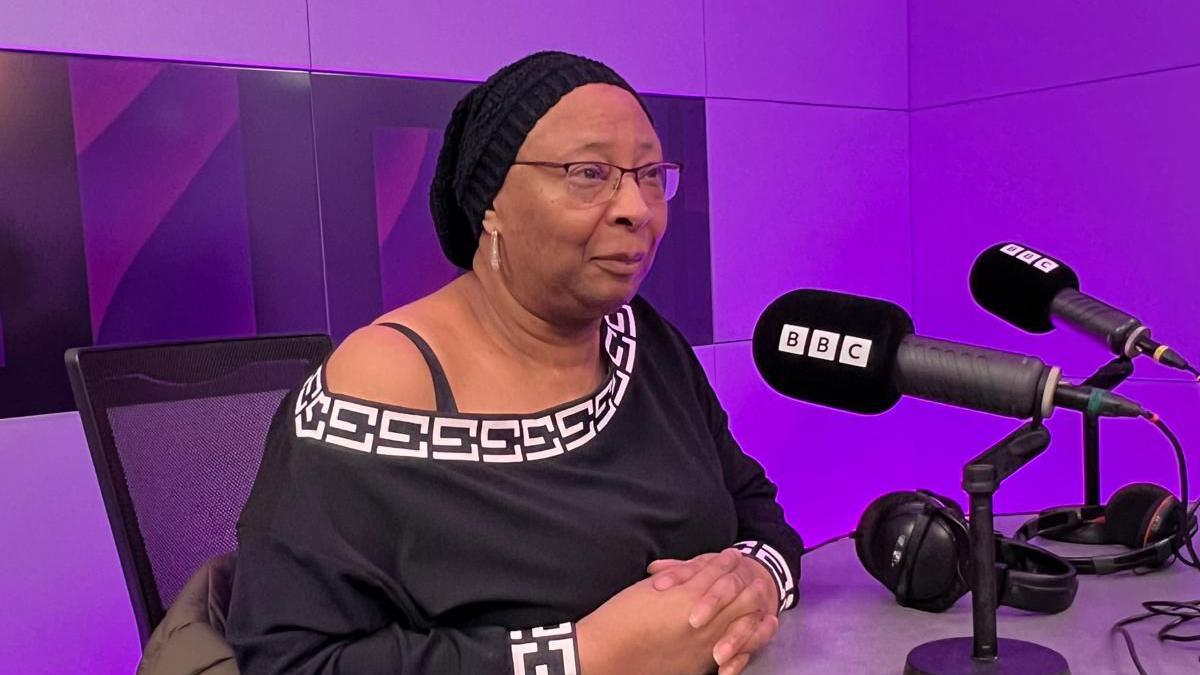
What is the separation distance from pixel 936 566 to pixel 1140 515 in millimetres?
420

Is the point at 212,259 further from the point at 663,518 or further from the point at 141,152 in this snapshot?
the point at 663,518

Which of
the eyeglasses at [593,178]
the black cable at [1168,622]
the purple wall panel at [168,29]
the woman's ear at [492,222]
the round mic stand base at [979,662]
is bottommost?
the black cable at [1168,622]

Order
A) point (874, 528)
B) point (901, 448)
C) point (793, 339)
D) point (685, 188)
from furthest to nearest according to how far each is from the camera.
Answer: point (901, 448), point (685, 188), point (874, 528), point (793, 339)

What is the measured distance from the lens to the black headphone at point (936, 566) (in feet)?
3.76

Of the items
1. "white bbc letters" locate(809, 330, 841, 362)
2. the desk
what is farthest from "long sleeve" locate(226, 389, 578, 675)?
"white bbc letters" locate(809, 330, 841, 362)

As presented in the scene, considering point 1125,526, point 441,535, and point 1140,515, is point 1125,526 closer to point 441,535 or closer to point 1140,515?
point 1140,515

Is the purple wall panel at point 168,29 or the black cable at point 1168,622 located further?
the purple wall panel at point 168,29

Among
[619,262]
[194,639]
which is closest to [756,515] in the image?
[619,262]

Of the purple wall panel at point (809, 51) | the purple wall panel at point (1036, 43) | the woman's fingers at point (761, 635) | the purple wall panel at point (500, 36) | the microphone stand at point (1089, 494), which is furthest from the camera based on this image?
the purple wall panel at point (809, 51)

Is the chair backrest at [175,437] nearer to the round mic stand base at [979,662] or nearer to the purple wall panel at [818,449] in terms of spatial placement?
the round mic stand base at [979,662]

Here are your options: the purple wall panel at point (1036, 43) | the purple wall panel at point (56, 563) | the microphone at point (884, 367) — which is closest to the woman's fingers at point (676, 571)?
the microphone at point (884, 367)

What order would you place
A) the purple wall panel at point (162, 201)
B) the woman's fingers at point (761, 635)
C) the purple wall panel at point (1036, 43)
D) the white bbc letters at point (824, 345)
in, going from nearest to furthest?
the white bbc letters at point (824, 345), the woman's fingers at point (761, 635), the purple wall panel at point (162, 201), the purple wall panel at point (1036, 43)

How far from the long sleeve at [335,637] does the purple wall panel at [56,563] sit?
136 cm

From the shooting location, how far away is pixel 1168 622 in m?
1.12
